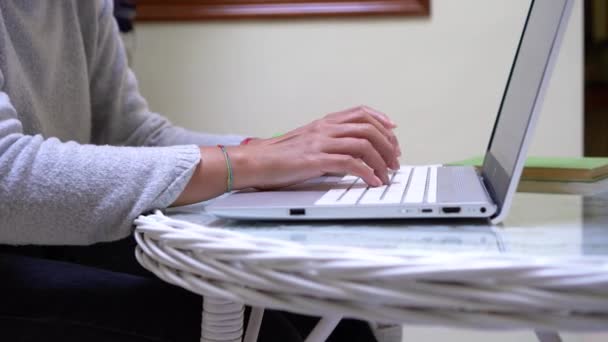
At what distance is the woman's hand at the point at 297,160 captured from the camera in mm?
573

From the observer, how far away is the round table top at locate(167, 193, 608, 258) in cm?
40

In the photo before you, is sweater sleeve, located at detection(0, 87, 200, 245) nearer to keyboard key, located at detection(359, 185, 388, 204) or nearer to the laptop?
the laptop

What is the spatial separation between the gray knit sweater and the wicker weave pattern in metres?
0.15

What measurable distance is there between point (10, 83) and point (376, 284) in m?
0.51

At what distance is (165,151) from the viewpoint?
1.81ft

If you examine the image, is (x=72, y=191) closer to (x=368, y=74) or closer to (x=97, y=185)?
(x=97, y=185)

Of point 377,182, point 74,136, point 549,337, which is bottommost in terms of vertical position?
point 549,337

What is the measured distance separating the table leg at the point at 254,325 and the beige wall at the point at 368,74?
0.94 m

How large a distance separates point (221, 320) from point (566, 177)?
50 cm

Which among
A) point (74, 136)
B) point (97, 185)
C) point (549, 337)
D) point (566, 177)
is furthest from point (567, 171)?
point (74, 136)

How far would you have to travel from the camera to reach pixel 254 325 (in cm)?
59

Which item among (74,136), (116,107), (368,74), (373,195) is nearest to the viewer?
(373,195)

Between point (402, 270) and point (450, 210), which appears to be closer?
point (402, 270)

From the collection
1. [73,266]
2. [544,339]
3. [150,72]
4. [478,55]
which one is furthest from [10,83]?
[478,55]
